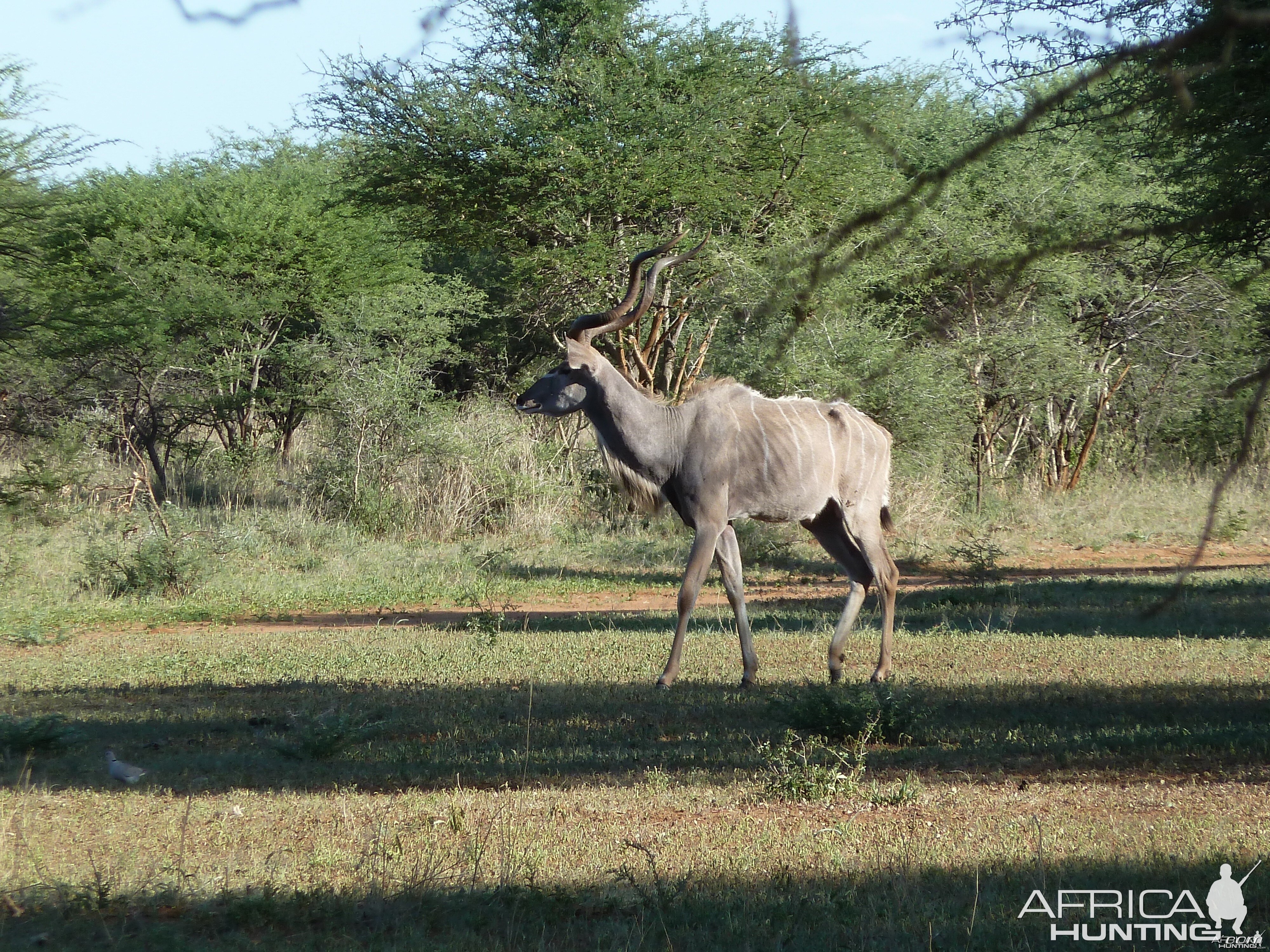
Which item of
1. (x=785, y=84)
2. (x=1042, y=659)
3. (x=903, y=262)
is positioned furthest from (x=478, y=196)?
(x=1042, y=659)

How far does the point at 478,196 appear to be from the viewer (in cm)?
1723

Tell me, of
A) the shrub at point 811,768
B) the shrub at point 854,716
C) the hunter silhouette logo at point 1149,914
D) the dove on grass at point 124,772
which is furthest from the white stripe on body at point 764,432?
the hunter silhouette logo at point 1149,914

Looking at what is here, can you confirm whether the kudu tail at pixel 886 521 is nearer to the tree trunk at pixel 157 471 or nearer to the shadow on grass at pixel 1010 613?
the shadow on grass at pixel 1010 613

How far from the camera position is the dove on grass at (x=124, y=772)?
213 inches

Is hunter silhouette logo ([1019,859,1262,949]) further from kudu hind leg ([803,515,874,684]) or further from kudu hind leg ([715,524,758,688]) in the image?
kudu hind leg ([803,515,874,684])

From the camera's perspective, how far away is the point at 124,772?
17.9 feet

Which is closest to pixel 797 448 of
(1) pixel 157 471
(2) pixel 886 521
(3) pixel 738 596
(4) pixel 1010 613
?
(3) pixel 738 596

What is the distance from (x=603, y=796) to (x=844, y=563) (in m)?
3.92

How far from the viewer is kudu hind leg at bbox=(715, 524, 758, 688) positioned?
7750 mm

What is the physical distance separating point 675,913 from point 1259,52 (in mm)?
5513

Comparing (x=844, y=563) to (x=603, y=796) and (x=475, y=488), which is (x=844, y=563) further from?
(x=475, y=488)

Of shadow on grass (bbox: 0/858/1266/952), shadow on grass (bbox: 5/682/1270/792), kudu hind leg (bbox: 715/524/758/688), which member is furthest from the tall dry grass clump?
shadow on grass (bbox: 0/858/1266/952)

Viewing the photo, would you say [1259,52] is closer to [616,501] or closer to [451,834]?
[451,834]

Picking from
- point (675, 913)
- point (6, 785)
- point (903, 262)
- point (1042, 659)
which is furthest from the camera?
point (903, 262)
